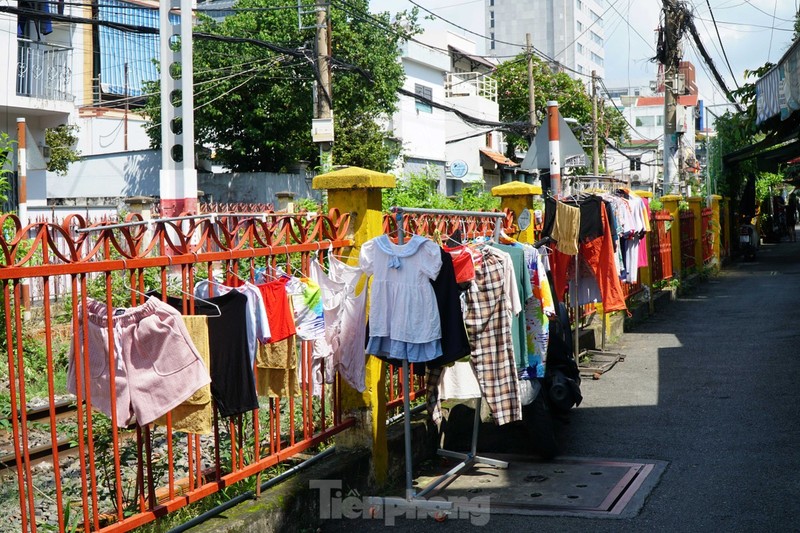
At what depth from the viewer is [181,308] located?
4555 mm

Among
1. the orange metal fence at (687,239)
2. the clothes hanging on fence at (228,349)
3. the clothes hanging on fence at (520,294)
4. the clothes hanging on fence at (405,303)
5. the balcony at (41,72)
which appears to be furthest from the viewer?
the balcony at (41,72)

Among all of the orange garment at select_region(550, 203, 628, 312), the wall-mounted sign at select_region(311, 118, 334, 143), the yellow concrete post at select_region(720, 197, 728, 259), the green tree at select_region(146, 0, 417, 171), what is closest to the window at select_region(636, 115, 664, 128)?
the green tree at select_region(146, 0, 417, 171)

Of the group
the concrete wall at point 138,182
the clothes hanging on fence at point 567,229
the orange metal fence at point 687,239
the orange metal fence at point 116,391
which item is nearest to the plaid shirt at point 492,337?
the orange metal fence at point 116,391

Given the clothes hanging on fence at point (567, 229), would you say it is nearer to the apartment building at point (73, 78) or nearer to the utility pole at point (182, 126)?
the utility pole at point (182, 126)

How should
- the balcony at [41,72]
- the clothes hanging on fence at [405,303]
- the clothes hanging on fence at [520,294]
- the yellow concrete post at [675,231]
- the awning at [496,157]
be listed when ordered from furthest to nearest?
the awning at [496,157] → the balcony at [41,72] → the yellow concrete post at [675,231] → the clothes hanging on fence at [520,294] → the clothes hanging on fence at [405,303]

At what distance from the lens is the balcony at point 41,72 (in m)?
21.5

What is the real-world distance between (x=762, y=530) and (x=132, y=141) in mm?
39755

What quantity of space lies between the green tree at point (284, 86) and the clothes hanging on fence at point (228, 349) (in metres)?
24.9

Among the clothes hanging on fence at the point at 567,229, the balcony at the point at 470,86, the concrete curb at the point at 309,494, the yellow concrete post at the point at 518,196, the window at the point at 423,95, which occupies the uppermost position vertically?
the balcony at the point at 470,86

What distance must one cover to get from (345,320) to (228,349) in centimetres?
131

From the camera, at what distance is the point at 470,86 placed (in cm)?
4931

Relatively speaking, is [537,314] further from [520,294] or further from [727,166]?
[727,166]

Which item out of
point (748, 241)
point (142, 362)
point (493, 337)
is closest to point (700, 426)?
point (493, 337)

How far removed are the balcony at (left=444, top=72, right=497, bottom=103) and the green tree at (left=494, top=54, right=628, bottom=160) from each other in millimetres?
2714
